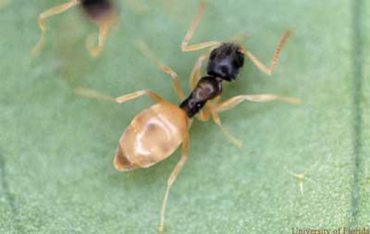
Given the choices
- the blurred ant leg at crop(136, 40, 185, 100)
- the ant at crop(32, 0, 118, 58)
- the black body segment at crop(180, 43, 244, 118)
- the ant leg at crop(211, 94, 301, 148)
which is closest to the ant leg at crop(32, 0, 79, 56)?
the ant at crop(32, 0, 118, 58)

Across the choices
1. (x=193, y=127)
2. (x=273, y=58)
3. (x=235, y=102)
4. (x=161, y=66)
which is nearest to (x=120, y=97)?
(x=161, y=66)

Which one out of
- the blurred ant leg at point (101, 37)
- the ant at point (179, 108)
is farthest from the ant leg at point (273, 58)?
the blurred ant leg at point (101, 37)

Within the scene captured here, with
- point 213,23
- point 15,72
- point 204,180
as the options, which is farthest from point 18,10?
→ point 204,180

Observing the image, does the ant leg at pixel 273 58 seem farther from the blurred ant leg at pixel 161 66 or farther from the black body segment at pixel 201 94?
the blurred ant leg at pixel 161 66

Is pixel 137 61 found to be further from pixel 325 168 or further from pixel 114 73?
pixel 325 168

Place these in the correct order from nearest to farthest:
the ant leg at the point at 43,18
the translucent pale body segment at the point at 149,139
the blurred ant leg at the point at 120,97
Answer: the translucent pale body segment at the point at 149,139
the blurred ant leg at the point at 120,97
the ant leg at the point at 43,18

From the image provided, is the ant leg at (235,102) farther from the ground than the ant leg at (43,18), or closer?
closer
